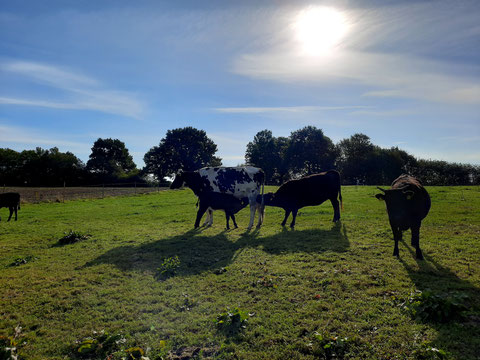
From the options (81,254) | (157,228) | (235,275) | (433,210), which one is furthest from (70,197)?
(433,210)

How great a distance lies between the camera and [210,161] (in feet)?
250

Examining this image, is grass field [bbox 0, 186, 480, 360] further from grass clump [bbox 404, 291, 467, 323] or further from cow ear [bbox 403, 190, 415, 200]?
cow ear [bbox 403, 190, 415, 200]

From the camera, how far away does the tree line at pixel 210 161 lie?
57656 millimetres

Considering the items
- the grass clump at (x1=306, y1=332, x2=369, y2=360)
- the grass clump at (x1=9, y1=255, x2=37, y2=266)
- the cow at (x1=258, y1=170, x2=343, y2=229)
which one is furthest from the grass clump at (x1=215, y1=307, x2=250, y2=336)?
the cow at (x1=258, y1=170, x2=343, y2=229)

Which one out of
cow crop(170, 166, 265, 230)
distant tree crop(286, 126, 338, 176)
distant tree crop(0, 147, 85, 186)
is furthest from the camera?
distant tree crop(286, 126, 338, 176)

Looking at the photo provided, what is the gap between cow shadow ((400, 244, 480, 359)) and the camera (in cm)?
381

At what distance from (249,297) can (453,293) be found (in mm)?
3781

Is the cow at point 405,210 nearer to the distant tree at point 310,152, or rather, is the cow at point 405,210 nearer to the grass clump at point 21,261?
the grass clump at point 21,261

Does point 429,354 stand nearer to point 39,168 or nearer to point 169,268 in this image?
Result: point 169,268

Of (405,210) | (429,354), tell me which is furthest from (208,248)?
(429,354)

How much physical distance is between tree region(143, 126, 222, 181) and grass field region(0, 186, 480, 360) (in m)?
63.2

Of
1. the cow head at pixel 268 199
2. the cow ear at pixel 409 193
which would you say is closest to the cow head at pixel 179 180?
the cow head at pixel 268 199

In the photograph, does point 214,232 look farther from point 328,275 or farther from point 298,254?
point 328,275

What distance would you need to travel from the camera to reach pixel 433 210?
1513 centimetres
